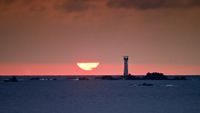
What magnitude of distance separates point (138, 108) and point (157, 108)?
2.38 metres

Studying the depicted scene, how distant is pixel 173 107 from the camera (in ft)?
260

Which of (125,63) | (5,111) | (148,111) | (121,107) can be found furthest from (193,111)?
(125,63)

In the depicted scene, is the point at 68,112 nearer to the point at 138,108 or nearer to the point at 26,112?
the point at 26,112

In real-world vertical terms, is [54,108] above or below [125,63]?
below

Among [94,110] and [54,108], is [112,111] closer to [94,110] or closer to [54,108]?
[94,110]

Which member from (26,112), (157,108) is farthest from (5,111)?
(157,108)

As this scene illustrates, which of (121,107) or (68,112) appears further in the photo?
(121,107)

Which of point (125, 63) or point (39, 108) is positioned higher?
point (125, 63)

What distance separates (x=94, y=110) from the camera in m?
72.6

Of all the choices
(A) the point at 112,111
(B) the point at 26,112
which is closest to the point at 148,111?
(A) the point at 112,111

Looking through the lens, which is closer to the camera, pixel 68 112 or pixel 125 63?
pixel 68 112

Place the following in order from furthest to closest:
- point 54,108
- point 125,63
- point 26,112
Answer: point 125,63 < point 54,108 < point 26,112

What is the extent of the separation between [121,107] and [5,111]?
1566cm

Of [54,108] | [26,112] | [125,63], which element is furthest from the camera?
[125,63]
